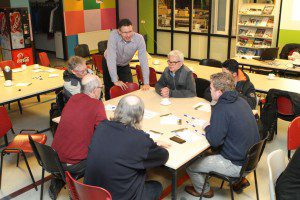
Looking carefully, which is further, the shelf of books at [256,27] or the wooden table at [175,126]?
the shelf of books at [256,27]

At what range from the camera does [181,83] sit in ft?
14.5

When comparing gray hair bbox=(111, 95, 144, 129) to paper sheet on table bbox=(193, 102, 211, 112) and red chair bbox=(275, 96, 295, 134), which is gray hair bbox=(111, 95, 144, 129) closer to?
paper sheet on table bbox=(193, 102, 211, 112)

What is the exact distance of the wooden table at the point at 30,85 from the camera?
15.0 ft

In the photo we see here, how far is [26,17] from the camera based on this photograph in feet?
28.8

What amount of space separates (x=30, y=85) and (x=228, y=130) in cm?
319

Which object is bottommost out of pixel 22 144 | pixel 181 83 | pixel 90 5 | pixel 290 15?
pixel 22 144

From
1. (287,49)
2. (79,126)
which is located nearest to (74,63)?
(79,126)

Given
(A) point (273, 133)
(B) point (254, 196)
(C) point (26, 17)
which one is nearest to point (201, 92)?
(A) point (273, 133)

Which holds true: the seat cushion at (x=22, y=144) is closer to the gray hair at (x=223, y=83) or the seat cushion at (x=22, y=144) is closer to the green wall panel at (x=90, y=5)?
the gray hair at (x=223, y=83)

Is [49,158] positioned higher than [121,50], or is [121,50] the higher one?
[121,50]

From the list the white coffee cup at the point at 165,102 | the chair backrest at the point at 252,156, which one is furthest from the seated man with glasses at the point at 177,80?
the chair backrest at the point at 252,156

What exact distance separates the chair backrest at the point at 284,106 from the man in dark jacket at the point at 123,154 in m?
2.55

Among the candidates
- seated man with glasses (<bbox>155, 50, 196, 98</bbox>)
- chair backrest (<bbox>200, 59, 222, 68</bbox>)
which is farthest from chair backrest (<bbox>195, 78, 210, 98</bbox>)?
chair backrest (<bbox>200, 59, 222, 68</bbox>)

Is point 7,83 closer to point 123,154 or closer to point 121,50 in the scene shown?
point 121,50
